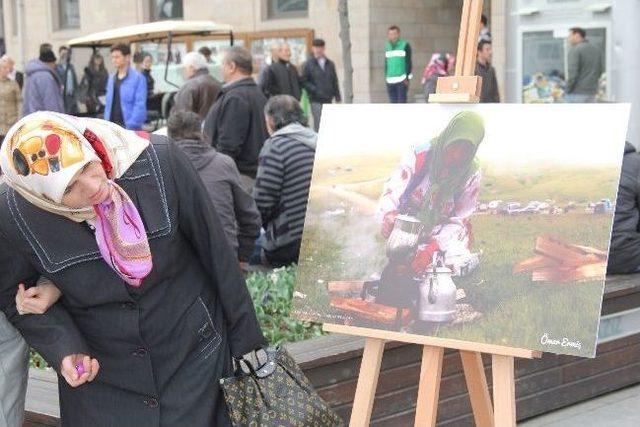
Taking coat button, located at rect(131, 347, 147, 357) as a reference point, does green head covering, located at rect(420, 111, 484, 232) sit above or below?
above

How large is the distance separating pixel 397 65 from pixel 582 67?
5.00 meters

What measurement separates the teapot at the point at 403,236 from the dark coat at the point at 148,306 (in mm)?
750

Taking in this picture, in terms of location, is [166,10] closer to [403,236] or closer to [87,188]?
[403,236]

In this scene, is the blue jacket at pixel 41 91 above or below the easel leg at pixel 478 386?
above

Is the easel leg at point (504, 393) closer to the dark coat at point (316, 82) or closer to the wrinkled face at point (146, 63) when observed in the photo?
the dark coat at point (316, 82)

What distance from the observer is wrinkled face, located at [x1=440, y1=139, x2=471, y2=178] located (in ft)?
13.7

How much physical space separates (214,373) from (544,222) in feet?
3.92

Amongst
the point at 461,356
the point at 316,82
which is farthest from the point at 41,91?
the point at 461,356

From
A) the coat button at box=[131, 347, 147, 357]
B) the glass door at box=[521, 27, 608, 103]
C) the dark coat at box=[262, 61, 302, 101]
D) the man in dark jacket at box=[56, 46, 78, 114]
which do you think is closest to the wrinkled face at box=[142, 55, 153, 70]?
the man in dark jacket at box=[56, 46, 78, 114]

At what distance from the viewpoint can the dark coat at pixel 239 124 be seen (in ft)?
29.6

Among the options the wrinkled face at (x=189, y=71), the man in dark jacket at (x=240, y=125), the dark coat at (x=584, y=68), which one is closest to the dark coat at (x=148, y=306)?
the man in dark jacket at (x=240, y=125)

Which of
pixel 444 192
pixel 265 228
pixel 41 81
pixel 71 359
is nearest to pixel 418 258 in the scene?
pixel 444 192

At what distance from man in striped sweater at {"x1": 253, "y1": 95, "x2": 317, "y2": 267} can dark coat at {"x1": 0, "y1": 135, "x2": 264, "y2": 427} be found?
366 cm

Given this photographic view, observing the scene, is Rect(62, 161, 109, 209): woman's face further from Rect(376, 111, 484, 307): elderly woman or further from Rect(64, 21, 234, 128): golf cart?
Rect(64, 21, 234, 128): golf cart
